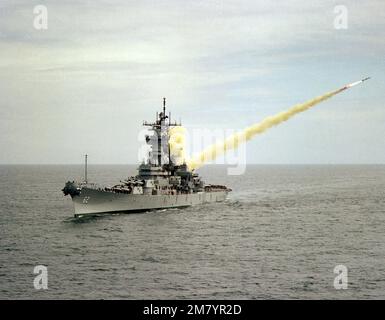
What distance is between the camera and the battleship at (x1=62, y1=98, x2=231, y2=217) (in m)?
64.2

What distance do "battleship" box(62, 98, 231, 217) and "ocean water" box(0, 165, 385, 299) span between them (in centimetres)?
222

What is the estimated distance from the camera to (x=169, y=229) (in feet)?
184

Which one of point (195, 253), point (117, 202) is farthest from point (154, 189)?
point (195, 253)

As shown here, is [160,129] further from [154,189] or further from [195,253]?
[195,253]

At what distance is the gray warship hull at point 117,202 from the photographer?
63.8 meters

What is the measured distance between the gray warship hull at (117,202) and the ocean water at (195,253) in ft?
6.15

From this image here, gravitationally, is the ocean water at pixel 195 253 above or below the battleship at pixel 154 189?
below

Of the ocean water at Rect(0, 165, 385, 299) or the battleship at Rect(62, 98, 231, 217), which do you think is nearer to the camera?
the ocean water at Rect(0, 165, 385, 299)

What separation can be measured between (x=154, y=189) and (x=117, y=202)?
24.5ft

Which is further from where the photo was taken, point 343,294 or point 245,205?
point 245,205
